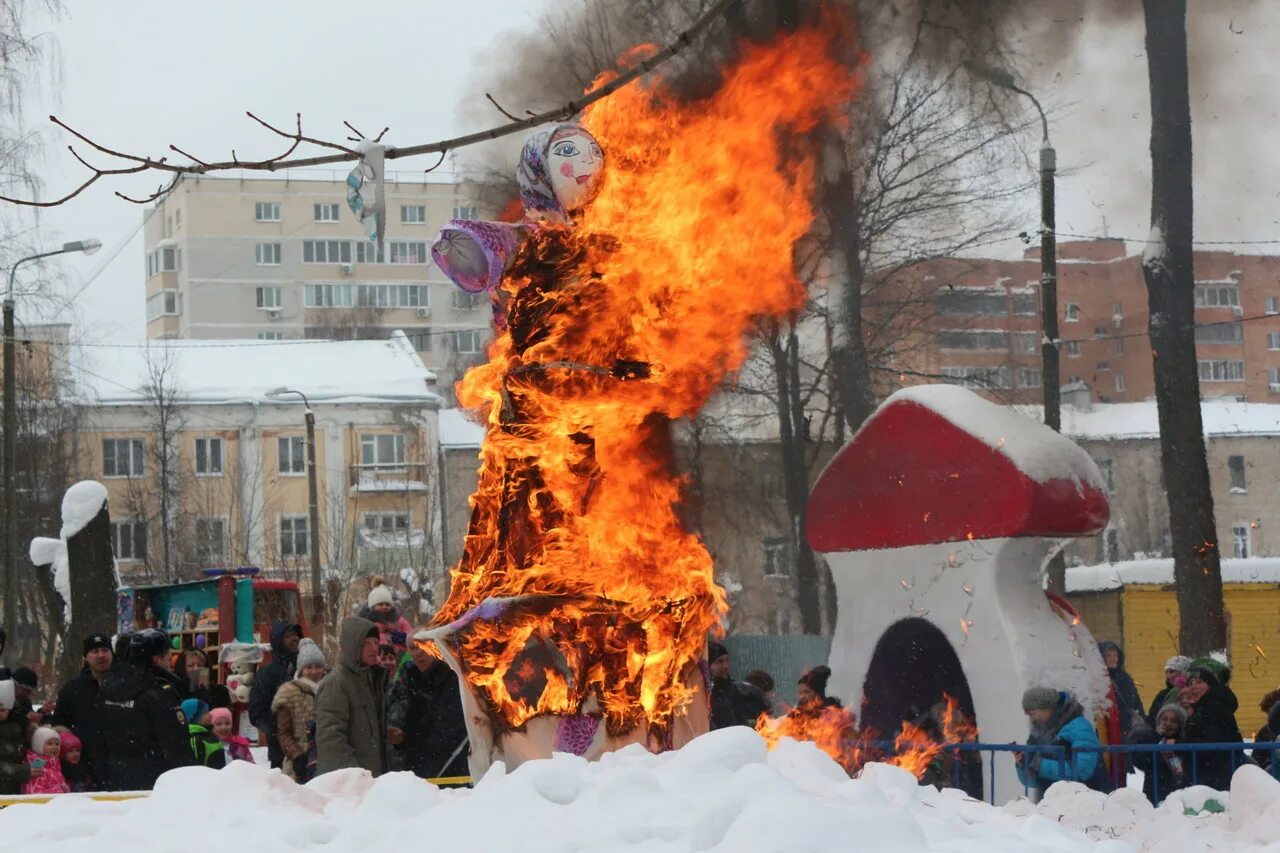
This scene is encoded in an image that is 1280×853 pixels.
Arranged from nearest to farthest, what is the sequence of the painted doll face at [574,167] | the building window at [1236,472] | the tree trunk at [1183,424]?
the painted doll face at [574,167]
the tree trunk at [1183,424]
the building window at [1236,472]

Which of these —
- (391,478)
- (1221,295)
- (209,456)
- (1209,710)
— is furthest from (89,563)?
(209,456)

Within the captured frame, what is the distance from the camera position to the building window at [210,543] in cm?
4147

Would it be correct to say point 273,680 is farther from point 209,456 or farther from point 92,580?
point 209,456

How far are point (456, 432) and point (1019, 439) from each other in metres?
38.4

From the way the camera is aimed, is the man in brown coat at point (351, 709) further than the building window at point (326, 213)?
No

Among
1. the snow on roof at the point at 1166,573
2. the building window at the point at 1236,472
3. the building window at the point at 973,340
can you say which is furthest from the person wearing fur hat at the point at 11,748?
the building window at the point at 1236,472

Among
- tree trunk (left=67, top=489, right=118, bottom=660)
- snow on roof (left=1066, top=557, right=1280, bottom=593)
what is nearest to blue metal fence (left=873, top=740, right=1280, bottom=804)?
tree trunk (left=67, top=489, right=118, bottom=660)

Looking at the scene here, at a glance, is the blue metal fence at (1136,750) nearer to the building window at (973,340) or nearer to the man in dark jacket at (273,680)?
the man in dark jacket at (273,680)

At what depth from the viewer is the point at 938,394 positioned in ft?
37.4

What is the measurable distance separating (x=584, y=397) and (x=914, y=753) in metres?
3.59

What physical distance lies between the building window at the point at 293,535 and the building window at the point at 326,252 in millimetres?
29255

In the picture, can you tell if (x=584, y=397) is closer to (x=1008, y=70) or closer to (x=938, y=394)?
(x=938, y=394)

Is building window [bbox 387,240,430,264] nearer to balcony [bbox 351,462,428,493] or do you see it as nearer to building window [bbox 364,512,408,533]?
balcony [bbox 351,462,428,493]

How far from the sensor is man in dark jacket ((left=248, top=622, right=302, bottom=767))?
34.6ft
